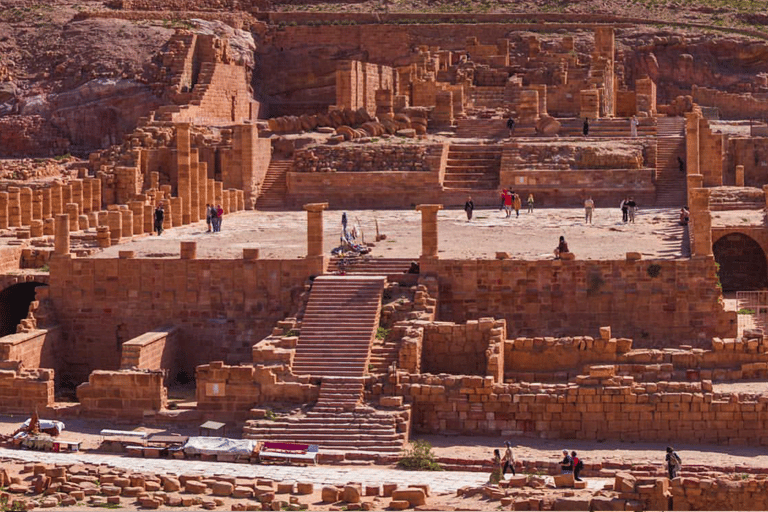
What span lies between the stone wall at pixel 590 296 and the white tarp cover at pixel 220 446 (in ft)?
24.6

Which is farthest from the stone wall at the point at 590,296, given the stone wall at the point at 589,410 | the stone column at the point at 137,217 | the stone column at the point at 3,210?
the stone column at the point at 3,210

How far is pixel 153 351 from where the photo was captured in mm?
41625

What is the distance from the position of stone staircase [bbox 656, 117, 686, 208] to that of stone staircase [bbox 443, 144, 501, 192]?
4792 millimetres

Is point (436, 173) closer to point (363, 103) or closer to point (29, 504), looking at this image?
point (363, 103)

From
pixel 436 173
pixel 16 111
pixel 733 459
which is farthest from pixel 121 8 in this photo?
pixel 733 459

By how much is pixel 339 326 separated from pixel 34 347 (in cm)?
715

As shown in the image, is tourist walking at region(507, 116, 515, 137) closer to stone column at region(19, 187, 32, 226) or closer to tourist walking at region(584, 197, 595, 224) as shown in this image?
tourist walking at region(584, 197, 595, 224)

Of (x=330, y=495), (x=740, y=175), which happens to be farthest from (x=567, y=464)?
(x=740, y=175)

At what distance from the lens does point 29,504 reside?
31938 millimetres

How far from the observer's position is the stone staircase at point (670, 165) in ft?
178

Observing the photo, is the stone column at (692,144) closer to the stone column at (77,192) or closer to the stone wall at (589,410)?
the stone column at (77,192)

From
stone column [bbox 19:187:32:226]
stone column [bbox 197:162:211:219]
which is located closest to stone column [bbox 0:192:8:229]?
stone column [bbox 19:187:32:226]

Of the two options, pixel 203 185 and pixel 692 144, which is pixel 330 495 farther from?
pixel 692 144

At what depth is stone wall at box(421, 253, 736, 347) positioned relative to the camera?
42281 mm
